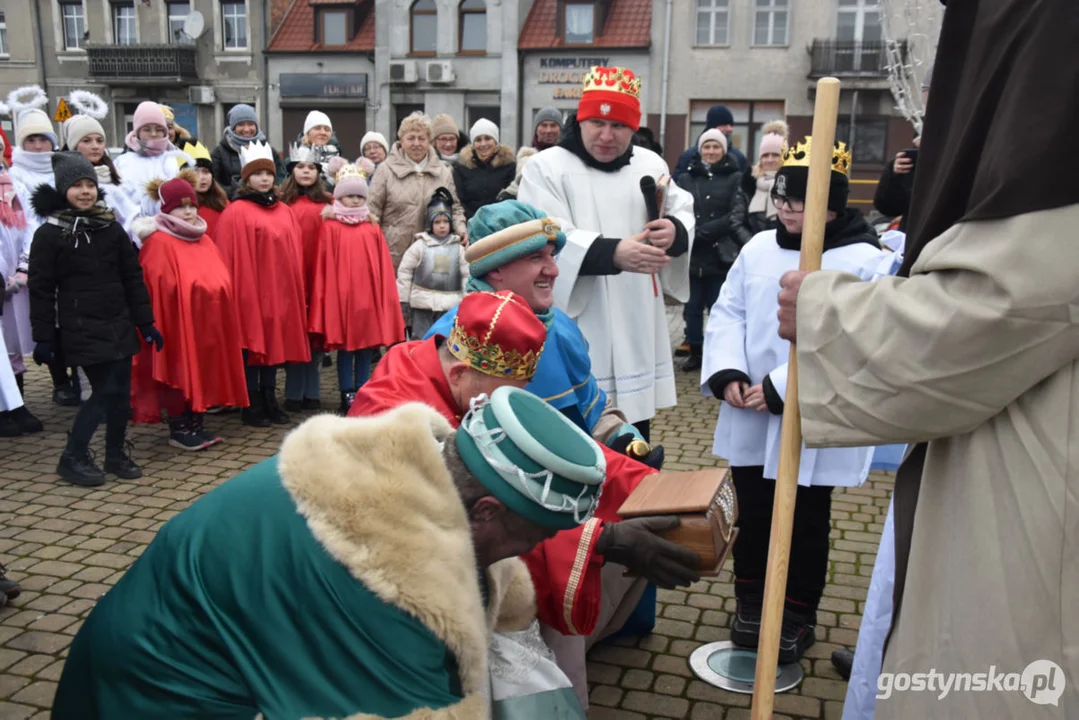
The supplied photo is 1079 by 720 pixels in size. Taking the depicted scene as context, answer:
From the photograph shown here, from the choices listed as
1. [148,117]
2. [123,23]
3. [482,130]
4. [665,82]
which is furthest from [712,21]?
[148,117]

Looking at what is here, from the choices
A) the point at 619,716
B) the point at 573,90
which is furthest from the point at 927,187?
the point at 573,90

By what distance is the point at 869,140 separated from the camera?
91.9ft

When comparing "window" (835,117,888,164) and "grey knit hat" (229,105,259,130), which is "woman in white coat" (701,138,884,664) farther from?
"window" (835,117,888,164)

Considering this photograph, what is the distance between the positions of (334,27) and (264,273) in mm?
26307

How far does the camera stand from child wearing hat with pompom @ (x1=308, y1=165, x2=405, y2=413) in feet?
24.7

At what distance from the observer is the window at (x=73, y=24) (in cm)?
3294

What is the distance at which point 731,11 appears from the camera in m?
27.9

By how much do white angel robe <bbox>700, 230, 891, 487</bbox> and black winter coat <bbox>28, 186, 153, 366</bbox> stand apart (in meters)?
3.75

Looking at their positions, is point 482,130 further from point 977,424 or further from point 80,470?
point 977,424

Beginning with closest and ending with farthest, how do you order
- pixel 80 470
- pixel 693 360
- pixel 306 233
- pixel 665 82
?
1. pixel 80 470
2. pixel 306 233
3. pixel 693 360
4. pixel 665 82

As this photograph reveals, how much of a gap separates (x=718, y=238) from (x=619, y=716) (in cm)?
646

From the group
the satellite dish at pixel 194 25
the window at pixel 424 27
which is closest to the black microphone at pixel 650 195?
the window at pixel 424 27

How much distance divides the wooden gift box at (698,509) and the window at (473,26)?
28.5 meters

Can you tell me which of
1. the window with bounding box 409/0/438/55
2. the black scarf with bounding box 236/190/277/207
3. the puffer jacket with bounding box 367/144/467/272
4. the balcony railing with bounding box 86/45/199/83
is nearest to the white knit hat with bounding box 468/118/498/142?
Answer: the puffer jacket with bounding box 367/144/467/272
